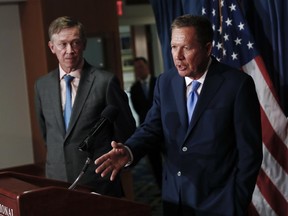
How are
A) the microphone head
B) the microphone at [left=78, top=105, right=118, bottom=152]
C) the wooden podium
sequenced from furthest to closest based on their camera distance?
the microphone head
the microphone at [left=78, top=105, right=118, bottom=152]
the wooden podium

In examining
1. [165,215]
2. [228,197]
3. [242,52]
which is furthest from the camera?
[242,52]

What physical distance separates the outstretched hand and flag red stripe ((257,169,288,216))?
130 centimetres

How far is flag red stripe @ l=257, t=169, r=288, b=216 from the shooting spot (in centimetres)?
355

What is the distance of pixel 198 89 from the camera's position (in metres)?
2.66

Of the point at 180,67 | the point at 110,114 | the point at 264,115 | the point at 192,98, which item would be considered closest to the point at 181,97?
the point at 192,98

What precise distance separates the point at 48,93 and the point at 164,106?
936mm

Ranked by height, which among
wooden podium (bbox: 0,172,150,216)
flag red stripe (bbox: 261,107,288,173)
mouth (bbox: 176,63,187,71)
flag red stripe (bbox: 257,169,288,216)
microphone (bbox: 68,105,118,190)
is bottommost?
flag red stripe (bbox: 257,169,288,216)

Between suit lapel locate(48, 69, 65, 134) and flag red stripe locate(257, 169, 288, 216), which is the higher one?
suit lapel locate(48, 69, 65, 134)

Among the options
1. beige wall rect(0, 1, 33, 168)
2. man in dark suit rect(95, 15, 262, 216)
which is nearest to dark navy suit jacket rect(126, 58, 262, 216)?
man in dark suit rect(95, 15, 262, 216)

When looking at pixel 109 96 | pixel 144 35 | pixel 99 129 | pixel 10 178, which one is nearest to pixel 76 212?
pixel 99 129

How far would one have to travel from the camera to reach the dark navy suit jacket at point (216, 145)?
2.54 metres

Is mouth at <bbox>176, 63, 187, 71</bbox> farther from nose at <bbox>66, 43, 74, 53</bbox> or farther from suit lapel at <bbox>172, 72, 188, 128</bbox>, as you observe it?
nose at <bbox>66, 43, 74, 53</bbox>

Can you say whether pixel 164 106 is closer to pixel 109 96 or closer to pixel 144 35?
pixel 109 96

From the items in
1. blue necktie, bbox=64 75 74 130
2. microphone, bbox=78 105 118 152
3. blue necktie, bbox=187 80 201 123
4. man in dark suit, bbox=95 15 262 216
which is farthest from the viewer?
blue necktie, bbox=64 75 74 130
